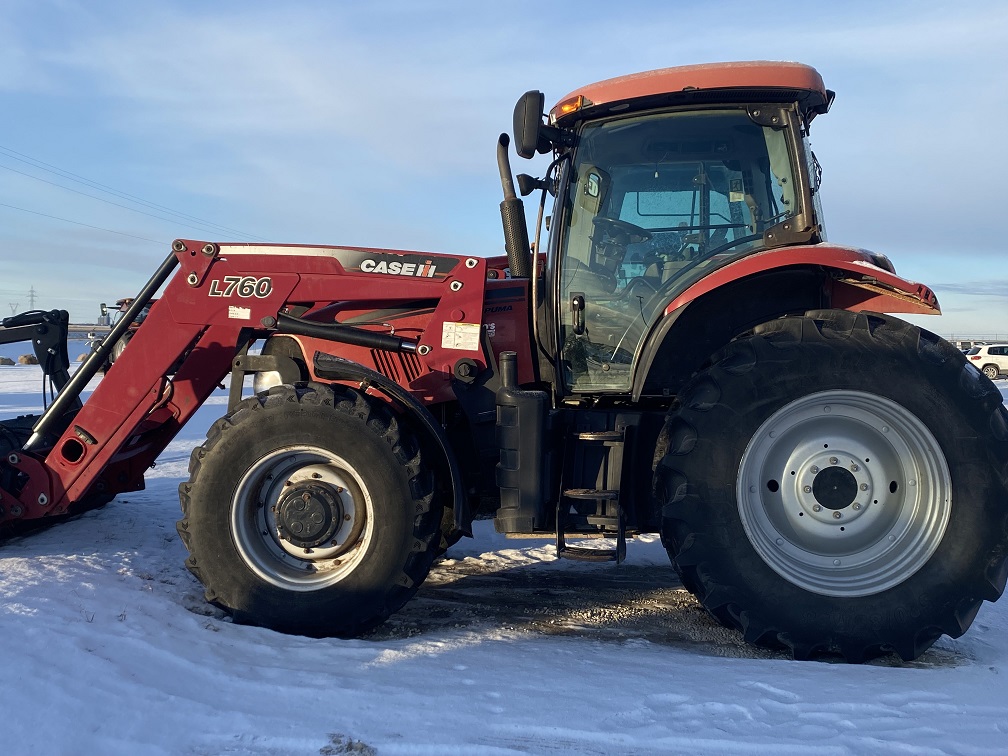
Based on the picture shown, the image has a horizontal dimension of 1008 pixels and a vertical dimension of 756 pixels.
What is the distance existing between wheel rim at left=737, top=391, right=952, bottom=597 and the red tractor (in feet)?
0.04

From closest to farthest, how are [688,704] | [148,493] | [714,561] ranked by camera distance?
[688,704] < [714,561] < [148,493]

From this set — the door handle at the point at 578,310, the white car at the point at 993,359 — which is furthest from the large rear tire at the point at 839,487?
the white car at the point at 993,359

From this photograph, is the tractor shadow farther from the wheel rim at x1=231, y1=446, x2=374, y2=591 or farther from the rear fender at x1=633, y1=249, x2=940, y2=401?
the rear fender at x1=633, y1=249, x2=940, y2=401

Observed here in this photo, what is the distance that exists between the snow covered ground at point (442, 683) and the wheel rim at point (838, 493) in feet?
1.49

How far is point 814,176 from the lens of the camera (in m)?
4.29

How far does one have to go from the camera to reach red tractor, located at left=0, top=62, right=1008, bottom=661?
365cm


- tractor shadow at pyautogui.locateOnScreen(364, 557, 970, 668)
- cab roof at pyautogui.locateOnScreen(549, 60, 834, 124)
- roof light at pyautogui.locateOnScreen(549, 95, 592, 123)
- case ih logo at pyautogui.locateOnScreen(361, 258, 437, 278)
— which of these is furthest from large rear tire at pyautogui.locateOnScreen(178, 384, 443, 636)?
cab roof at pyautogui.locateOnScreen(549, 60, 834, 124)

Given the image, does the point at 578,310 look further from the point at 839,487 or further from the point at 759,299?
the point at 839,487

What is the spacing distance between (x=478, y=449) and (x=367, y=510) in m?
0.74

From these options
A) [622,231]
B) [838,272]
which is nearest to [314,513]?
[622,231]

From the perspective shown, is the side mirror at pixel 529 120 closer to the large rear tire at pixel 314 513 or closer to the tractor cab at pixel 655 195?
the tractor cab at pixel 655 195

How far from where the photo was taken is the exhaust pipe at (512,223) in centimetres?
443

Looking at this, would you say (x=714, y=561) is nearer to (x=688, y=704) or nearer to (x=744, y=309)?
(x=688, y=704)

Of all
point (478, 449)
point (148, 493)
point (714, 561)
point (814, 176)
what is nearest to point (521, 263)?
point (478, 449)
